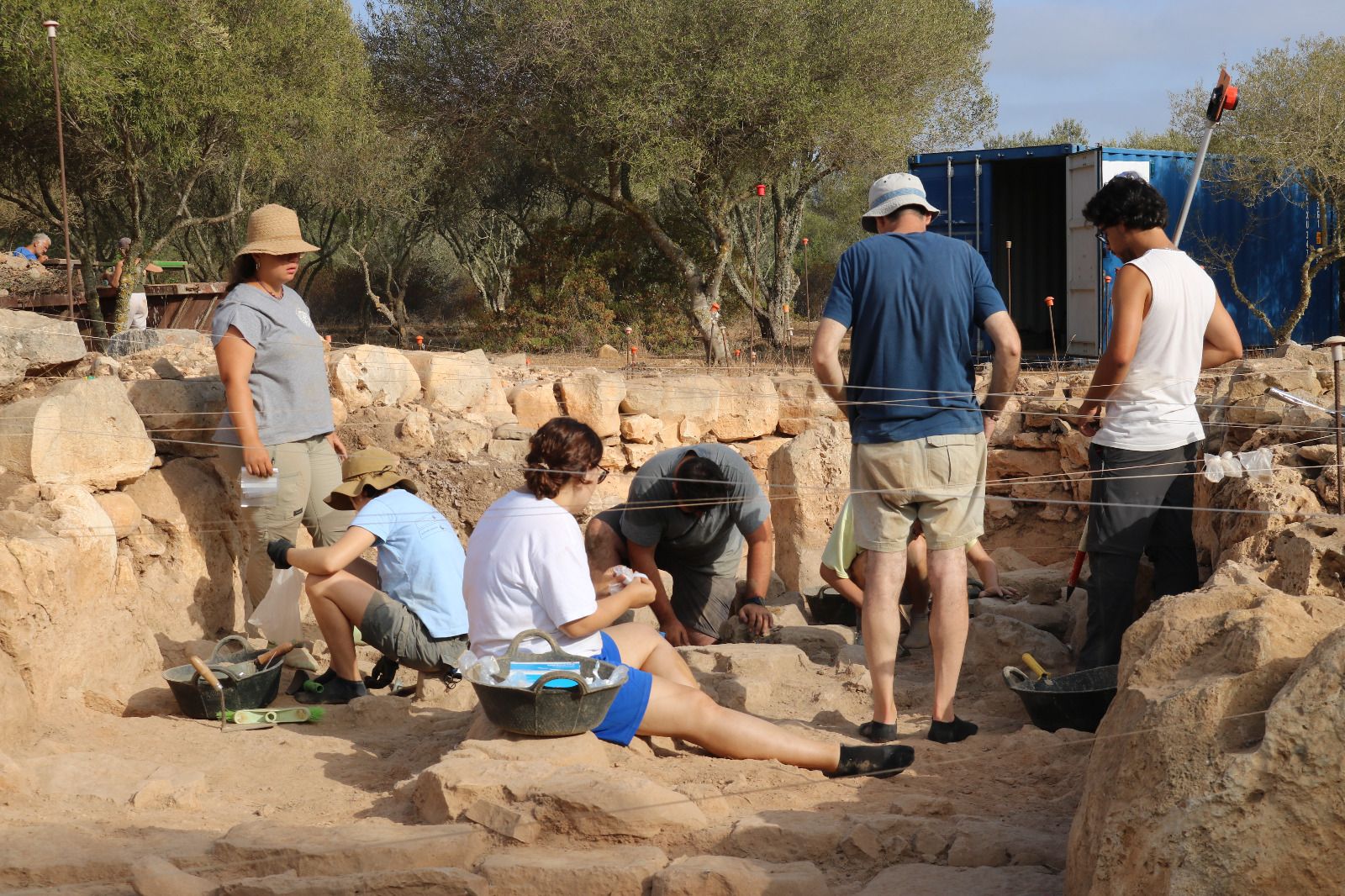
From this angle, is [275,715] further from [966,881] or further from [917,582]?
[917,582]

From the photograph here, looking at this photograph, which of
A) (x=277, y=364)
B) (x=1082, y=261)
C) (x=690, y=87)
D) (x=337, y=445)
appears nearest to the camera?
(x=277, y=364)

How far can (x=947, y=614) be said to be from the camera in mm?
3936

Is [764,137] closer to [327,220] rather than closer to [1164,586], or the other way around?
[1164,586]

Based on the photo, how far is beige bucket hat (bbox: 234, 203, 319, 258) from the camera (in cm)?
516

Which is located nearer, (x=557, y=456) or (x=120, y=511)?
(x=557, y=456)

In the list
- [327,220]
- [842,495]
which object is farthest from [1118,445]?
[327,220]

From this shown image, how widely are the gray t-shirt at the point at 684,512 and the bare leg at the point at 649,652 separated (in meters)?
1.33

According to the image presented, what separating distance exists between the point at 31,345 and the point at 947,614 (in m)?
4.82

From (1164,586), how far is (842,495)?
131 inches

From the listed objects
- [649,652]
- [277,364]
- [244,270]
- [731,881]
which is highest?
[244,270]

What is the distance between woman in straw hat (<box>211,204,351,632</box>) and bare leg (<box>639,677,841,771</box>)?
218 cm

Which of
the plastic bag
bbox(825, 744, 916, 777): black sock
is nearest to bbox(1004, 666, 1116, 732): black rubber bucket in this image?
bbox(825, 744, 916, 777): black sock

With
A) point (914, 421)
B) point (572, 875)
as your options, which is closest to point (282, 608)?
point (572, 875)

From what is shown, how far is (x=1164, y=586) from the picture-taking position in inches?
177
